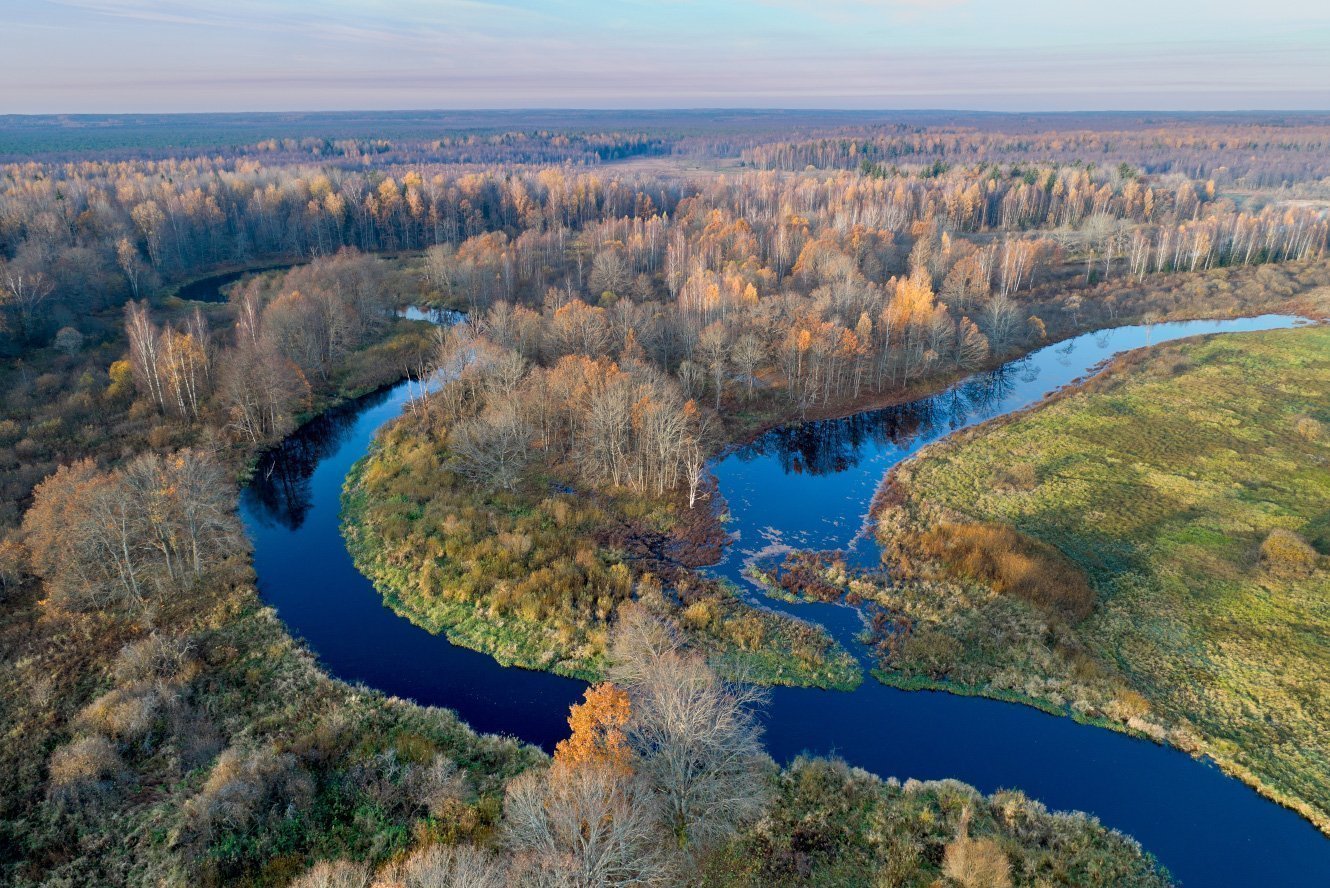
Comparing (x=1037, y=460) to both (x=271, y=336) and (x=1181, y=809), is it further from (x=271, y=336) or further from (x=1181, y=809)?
(x=271, y=336)

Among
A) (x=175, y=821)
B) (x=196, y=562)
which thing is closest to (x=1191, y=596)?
(x=175, y=821)

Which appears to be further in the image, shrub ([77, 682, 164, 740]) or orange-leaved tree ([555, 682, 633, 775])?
shrub ([77, 682, 164, 740])

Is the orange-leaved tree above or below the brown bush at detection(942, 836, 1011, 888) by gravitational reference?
above

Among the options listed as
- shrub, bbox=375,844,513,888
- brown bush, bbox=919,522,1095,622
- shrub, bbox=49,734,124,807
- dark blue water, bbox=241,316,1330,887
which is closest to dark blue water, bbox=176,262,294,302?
dark blue water, bbox=241,316,1330,887

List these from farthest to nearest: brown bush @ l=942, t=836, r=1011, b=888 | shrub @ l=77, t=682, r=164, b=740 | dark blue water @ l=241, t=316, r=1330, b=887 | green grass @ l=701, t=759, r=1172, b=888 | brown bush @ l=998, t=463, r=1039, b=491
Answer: brown bush @ l=998, t=463, r=1039, b=491, shrub @ l=77, t=682, r=164, b=740, dark blue water @ l=241, t=316, r=1330, b=887, green grass @ l=701, t=759, r=1172, b=888, brown bush @ l=942, t=836, r=1011, b=888

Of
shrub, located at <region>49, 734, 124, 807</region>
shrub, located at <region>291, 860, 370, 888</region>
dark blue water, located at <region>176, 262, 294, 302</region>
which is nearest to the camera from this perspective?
shrub, located at <region>291, 860, 370, 888</region>

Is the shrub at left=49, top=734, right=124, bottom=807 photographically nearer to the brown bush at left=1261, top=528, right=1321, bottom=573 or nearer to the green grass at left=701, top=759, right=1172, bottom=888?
the green grass at left=701, top=759, right=1172, bottom=888
